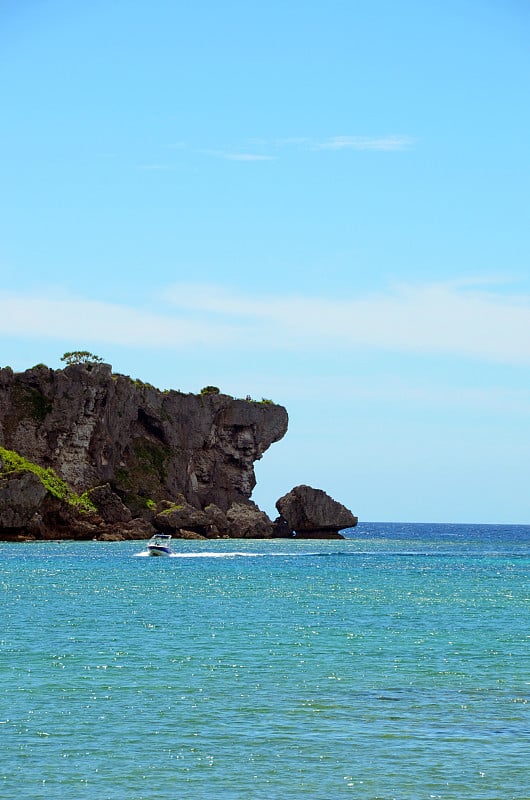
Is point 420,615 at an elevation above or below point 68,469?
below

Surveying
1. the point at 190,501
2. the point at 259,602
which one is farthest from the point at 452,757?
the point at 190,501

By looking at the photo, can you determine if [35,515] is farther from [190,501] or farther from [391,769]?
[391,769]

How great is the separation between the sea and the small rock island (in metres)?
75.0

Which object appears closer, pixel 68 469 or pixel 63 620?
pixel 63 620

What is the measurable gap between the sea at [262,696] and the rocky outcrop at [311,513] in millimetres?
91980

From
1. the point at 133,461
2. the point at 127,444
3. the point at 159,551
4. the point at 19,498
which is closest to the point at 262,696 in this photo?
the point at 159,551

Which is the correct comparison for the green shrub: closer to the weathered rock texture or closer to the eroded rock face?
the weathered rock texture

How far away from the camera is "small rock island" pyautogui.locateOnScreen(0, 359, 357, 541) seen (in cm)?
13225

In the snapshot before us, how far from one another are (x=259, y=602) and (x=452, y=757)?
32045mm

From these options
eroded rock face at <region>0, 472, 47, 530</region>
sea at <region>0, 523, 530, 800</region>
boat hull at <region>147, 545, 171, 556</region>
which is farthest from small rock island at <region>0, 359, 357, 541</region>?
sea at <region>0, 523, 530, 800</region>

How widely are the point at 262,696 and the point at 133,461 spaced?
124 meters

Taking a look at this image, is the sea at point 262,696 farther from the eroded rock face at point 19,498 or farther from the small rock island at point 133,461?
the small rock island at point 133,461

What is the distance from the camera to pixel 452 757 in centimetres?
2142

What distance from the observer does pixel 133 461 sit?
150 meters
